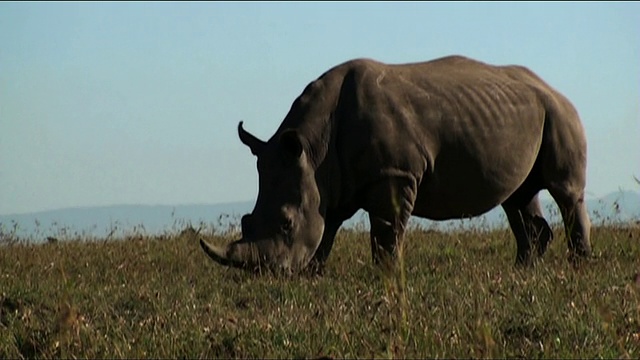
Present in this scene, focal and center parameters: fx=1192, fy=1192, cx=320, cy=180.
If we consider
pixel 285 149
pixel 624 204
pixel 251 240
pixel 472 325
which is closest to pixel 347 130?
pixel 285 149

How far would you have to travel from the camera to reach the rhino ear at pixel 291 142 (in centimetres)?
934

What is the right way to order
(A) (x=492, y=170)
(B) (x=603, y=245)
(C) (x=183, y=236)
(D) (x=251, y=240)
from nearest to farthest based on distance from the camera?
(D) (x=251, y=240) < (A) (x=492, y=170) < (B) (x=603, y=245) < (C) (x=183, y=236)

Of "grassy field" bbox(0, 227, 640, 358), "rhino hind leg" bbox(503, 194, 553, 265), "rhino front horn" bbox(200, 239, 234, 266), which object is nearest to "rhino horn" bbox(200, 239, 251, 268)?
"rhino front horn" bbox(200, 239, 234, 266)

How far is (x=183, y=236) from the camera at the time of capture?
12.9 meters

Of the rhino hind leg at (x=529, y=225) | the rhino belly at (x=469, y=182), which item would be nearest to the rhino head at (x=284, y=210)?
the rhino belly at (x=469, y=182)

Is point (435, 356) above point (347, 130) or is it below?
below

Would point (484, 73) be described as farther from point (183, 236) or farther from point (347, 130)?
point (183, 236)

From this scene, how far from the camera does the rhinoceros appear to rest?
950 centimetres

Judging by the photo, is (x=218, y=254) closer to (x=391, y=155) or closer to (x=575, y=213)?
(x=391, y=155)

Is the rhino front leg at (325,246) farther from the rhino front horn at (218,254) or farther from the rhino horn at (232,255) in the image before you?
the rhino front horn at (218,254)

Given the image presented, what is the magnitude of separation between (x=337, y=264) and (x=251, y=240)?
3.07 ft

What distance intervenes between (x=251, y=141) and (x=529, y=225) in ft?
10.1

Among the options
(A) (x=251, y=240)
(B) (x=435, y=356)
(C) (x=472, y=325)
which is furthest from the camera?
(A) (x=251, y=240)

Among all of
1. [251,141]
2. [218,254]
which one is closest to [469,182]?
[251,141]
